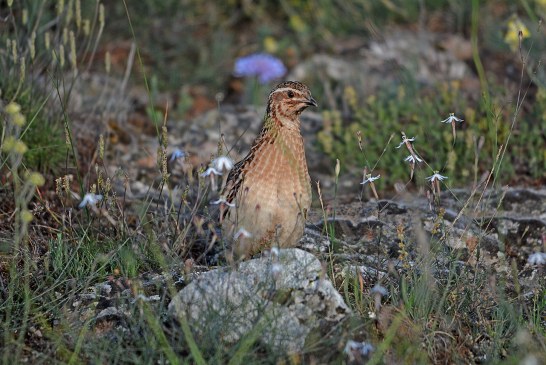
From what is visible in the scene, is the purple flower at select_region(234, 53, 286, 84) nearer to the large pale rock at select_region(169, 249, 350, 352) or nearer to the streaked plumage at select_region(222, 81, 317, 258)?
the streaked plumage at select_region(222, 81, 317, 258)

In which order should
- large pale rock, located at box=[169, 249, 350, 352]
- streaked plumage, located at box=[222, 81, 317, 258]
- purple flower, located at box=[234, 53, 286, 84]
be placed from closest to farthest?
large pale rock, located at box=[169, 249, 350, 352] → streaked plumage, located at box=[222, 81, 317, 258] → purple flower, located at box=[234, 53, 286, 84]

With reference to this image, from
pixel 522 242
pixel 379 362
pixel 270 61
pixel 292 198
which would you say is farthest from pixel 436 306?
pixel 270 61

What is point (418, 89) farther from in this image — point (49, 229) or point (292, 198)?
point (49, 229)

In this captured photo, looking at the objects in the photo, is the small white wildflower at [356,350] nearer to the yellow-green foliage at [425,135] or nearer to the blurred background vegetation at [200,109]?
the blurred background vegetation at [200,109]

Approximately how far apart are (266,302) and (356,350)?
1.85ft

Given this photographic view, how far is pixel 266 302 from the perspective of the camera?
4.52 m

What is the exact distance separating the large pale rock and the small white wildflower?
284mm

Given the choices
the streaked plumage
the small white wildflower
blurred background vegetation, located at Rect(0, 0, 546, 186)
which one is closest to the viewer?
the small white wildflower

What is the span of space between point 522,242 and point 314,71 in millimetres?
3736

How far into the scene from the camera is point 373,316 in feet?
15.1

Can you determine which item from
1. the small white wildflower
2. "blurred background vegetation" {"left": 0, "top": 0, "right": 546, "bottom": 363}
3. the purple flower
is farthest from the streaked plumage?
the purple flower

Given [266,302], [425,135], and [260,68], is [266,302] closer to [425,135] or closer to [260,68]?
[425,135]

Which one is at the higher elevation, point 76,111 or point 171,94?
point 76,111

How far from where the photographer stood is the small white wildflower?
4086 millimetres
